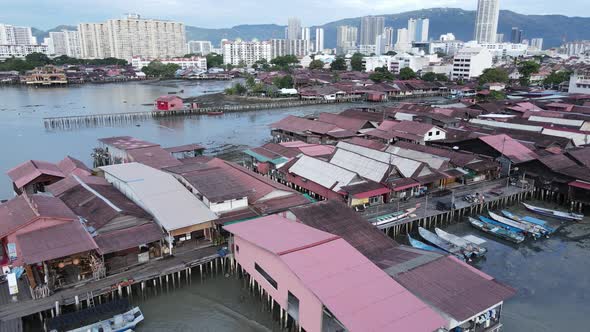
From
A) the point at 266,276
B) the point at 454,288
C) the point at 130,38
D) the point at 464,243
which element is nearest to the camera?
the point at 454,288

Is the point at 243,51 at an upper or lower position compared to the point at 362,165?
upper

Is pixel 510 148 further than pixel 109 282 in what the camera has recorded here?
Yes

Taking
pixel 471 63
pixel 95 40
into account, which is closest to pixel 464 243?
pixel 471 63

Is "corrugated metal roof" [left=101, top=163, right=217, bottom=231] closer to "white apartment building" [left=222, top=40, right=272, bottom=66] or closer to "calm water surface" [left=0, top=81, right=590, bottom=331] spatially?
"calm water surface" [left=0, top=81, right=590, bottom=331]

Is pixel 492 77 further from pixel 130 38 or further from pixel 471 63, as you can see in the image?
pixel 130 38

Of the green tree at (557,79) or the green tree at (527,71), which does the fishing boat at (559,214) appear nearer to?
the green tree at (557,79)

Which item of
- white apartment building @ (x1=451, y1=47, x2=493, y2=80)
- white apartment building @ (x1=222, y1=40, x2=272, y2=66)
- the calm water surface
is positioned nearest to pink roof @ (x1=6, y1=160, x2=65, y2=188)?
the calm water surface
